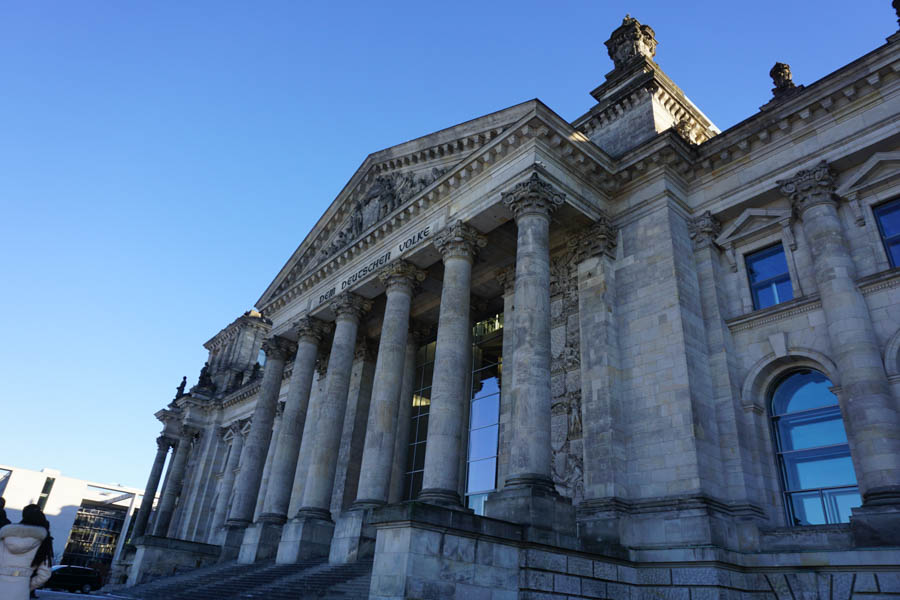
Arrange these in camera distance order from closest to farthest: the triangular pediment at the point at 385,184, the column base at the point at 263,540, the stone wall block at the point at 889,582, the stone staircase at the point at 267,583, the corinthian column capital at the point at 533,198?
the stone wall block at the point at 889,582, the stone staircase at the point at 267,583, the corinthian column capital at the point at 533,198, the triangular pediment at the point at 385,184, the column base at the point at 263,540

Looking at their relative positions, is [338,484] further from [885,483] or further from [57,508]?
[57,508]

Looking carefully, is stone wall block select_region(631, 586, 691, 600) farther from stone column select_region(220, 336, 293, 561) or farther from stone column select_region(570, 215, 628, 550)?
stone column select_region(220, 336, 293, 561)

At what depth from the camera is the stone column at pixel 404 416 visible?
2591 cm

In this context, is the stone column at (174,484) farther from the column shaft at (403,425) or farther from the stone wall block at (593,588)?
the stone wall block at (593,588)

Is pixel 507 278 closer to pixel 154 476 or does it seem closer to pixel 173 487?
pixel 173 487

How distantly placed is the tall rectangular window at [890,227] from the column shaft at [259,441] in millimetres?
24059

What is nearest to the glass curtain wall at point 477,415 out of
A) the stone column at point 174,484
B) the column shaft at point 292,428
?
the column shaft at point 292,428

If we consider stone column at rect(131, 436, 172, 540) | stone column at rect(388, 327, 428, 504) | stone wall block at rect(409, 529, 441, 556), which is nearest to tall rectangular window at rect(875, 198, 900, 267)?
stone wall block at rect(409, 529, 441, 556)

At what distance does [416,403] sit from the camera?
28.1m

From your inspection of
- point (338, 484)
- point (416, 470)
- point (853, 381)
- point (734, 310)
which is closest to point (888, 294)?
point (853, 381)

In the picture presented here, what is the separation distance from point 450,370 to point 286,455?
1069 centimetres

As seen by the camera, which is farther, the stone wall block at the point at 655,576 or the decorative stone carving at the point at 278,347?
the decorative stone carving at the point at 278,347

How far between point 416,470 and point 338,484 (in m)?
3.61

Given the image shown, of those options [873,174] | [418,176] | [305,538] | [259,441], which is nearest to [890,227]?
[873,174]
